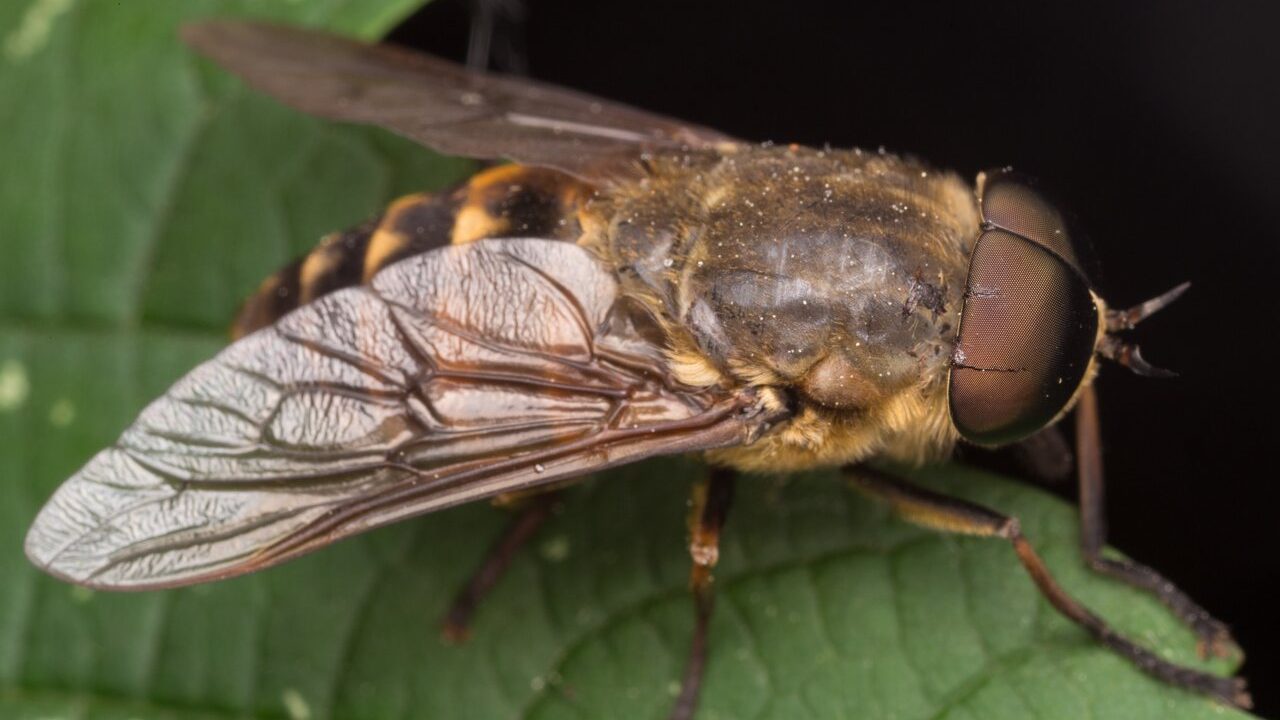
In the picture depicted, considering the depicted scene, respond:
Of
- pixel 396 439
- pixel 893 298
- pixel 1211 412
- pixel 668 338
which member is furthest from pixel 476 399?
pixel 1211 412

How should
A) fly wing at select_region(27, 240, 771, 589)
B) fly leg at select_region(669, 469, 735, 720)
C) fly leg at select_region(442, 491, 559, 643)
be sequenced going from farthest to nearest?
fly leg at select_region(442, 491, 559, 643), fly leg at select_region(669, 469, 735, 720), fly wing at select_region(27, 240, 771, 589)

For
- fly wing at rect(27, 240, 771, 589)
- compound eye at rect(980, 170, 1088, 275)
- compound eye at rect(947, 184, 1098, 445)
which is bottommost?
fly wing at rect(27, 240, 771, 589)

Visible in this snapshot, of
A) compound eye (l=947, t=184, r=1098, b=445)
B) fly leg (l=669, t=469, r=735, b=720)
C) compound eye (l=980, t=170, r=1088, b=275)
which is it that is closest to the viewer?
compound eye (l=947, t=184, r=1098, b=445)

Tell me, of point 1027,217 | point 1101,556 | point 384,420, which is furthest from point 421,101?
point 1101,556

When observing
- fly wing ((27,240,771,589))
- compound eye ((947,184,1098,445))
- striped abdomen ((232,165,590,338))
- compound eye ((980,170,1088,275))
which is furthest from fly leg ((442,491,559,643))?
compound eye ((980,170,1088,275))

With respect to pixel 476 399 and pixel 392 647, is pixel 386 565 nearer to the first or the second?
pixel 392 647

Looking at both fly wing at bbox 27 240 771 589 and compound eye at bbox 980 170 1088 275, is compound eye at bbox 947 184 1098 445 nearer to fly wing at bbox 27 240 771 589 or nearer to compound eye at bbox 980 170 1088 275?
compound eye at bbox 980 170 1088 275
